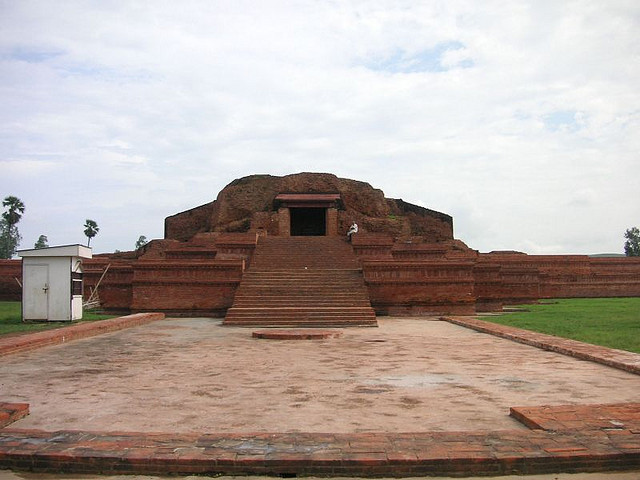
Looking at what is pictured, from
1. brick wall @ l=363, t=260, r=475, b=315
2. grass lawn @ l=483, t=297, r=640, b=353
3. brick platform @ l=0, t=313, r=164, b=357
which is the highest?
brick wall @ l=363, t=260, r=475, b=315

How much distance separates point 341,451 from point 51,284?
27.7 ft

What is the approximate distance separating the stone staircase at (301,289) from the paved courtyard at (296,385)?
290 cm

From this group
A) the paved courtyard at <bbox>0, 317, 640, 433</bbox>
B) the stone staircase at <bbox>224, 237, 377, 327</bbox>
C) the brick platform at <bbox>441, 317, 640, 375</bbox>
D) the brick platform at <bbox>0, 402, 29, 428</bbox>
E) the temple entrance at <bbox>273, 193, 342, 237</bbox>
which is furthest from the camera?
the temple entrance at <bbox>273, 193, 342, 237</bbox>

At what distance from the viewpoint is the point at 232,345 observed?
7.58 meters

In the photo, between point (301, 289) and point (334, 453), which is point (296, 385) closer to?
point (334, 453)

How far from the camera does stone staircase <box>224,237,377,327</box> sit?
10.6 m

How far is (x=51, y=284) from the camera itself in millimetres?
10008

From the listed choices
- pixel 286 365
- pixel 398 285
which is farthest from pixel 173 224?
pixel 286 365

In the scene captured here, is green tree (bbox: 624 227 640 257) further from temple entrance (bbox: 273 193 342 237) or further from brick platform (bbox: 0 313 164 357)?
brick platform (bbox: 0 313 164 357)

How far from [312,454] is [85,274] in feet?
41.4

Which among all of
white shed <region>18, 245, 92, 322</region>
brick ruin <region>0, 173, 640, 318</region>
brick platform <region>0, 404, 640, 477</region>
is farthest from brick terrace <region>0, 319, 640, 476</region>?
brick ruin <region>0, 173, 640, 318</region>

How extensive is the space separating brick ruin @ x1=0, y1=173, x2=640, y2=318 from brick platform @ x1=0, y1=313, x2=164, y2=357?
2105 millimetres

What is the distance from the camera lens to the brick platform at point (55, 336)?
6.64 m

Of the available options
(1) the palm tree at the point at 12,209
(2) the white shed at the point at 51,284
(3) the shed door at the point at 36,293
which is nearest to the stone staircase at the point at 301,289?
(2) the white shed at the point at 51,284
